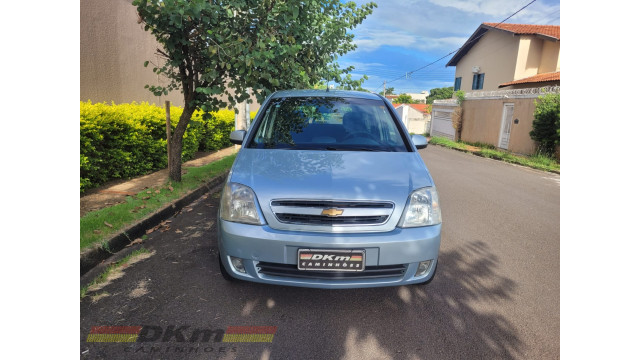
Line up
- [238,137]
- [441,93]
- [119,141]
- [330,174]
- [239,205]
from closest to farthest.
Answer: [239,205]
[330,174]
[238,137]
[119,141]
[441,93]

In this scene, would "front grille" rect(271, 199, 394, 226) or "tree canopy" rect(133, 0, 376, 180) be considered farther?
"tree canopy" rect(133, 0, 376, 180)

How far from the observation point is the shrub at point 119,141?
5.06m

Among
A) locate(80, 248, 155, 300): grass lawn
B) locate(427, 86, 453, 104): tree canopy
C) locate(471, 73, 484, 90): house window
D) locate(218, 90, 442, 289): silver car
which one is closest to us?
locate(218, 90, 442, 289): silver car

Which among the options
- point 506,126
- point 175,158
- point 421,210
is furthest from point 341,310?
point 506,126

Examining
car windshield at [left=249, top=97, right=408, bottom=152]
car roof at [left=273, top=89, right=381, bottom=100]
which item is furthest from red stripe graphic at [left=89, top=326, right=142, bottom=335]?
car roof at [left=273, top=89, right=381, bottom=100]

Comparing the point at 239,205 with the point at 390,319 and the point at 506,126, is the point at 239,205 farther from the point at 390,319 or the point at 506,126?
the point at 506,126

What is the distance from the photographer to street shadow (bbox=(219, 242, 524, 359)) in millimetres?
2289

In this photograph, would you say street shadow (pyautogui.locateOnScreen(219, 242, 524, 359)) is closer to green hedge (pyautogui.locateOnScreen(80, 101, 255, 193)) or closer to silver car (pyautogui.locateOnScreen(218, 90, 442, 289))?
silver car (pyautogui.locateOnScreen(218, 90, 442, 289))

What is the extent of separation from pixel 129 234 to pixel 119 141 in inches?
102

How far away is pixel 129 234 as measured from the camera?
3.85m

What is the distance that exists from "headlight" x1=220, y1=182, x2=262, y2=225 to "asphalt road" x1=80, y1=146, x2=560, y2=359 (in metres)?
0.70

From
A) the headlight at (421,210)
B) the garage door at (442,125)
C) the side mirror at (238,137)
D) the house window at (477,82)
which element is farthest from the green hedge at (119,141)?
the house window at (477,82)

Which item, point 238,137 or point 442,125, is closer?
point 238,137

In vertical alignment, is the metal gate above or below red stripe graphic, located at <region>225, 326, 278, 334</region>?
above
